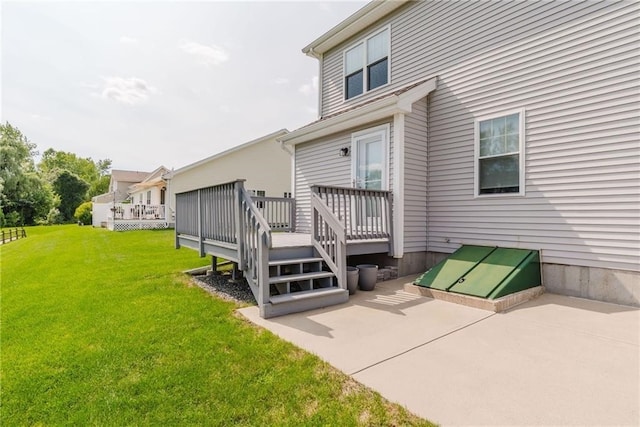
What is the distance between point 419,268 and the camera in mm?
6594

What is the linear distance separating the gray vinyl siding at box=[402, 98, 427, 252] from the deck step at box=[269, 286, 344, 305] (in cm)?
231

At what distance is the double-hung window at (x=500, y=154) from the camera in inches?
212

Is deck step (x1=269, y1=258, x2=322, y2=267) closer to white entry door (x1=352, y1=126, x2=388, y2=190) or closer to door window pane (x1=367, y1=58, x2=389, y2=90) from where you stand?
white entry door (x1=352, y1=126, x2=388, y2=190)

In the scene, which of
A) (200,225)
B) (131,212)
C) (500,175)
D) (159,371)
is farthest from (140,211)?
(500,175)

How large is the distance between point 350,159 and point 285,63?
210 inches

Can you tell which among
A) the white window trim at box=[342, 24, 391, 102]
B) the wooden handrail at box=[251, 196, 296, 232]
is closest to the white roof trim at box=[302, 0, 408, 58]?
the white window trim at box=[342, 24, 391, 102]

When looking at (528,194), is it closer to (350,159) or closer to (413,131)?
(413,131)

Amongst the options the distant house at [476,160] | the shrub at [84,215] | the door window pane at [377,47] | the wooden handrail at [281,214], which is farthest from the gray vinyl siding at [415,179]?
the shrub at [84,215]

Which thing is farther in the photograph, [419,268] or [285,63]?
[285,63]

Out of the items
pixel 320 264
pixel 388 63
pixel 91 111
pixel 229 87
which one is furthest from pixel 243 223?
pixel 91 111

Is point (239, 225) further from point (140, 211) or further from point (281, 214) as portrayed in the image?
point (140, 211)

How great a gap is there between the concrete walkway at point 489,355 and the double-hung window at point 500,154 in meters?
2.08

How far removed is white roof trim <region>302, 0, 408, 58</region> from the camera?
7.39 meters

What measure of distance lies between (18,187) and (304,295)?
109ft
